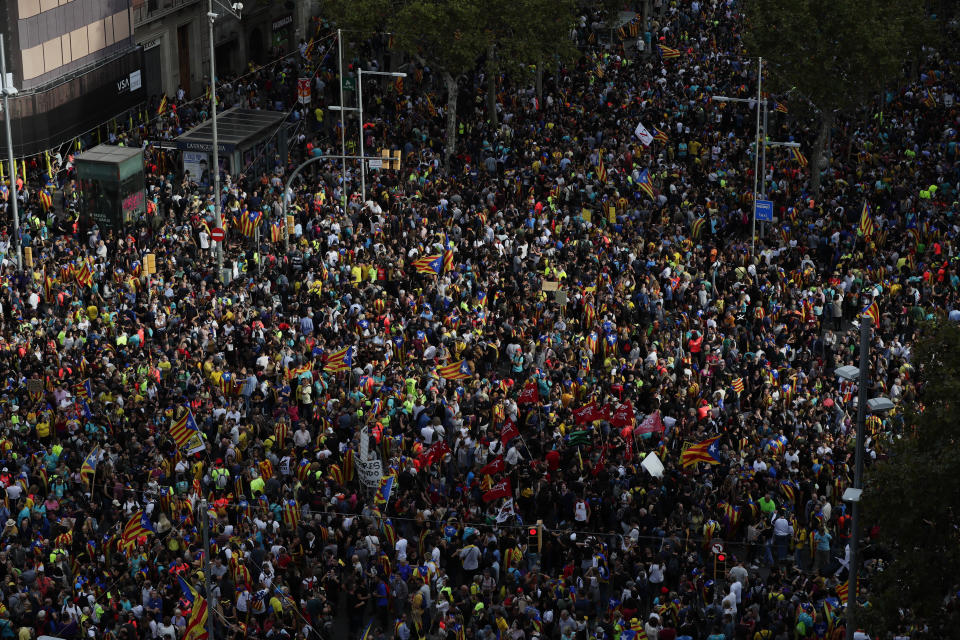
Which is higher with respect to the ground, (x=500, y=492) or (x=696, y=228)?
(x=500, y=492)

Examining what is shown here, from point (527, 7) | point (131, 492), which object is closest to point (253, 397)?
point (131, 492)

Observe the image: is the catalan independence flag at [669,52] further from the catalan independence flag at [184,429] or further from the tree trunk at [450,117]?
the catalan independence flag at [184,429]

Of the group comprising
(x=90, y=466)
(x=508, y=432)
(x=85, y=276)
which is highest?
(x=85, y=276)

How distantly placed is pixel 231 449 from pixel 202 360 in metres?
4.98

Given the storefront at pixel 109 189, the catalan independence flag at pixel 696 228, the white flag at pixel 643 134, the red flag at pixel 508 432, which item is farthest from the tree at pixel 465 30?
the red flag at pixel 508 432

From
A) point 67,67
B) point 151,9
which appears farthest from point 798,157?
point 67,67

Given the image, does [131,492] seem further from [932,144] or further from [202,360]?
[932,144]

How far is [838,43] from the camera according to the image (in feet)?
184

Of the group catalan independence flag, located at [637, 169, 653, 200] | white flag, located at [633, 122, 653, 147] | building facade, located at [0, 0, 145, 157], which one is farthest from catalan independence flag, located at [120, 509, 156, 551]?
building facade, located at [0, 0, 145, 157]

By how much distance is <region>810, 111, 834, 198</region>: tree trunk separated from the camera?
5691 cm

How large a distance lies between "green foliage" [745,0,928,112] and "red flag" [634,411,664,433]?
21808 mm

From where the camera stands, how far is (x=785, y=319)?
4531 cm

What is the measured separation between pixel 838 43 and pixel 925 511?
32.3 metres

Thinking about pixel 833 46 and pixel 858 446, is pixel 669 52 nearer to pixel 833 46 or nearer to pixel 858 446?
pixel 833 46
